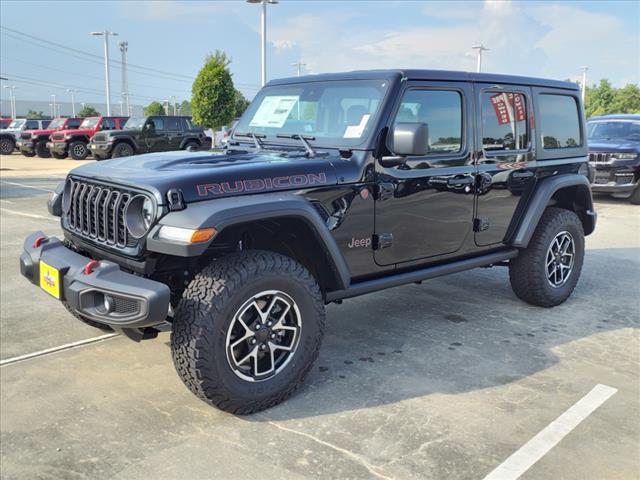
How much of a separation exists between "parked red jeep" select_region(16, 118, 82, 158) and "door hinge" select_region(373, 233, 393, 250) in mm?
Answer: 23161

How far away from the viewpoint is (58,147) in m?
22.2

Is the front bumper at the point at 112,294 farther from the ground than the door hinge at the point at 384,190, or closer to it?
closer to it

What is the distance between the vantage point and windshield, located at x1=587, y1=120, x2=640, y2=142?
1188 centimetres

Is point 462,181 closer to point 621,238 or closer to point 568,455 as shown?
point 568,455

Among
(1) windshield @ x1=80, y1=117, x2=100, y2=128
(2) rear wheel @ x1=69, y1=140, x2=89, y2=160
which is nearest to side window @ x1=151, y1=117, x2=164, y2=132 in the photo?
(1) windshield @ x1=80, y1=117, x2=100, y2=128

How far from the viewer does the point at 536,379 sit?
361 centimetres

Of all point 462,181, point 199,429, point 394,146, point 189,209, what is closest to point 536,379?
point 462,181

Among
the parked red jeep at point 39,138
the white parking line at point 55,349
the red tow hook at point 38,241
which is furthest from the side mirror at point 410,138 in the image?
the parked red jeep at point 39,138

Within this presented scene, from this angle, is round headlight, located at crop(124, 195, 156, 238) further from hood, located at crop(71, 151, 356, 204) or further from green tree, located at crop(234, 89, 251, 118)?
green tree, located at crop(234, 89, 251, 118)

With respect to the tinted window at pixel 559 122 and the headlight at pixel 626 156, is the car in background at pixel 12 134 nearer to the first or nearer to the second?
the headlight at pixel 626 156

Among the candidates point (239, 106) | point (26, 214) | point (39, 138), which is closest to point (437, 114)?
point (26, 214)

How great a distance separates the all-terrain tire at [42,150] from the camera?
2431cm

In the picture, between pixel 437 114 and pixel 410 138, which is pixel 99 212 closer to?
pixel 410 138

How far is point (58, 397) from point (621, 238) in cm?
754
